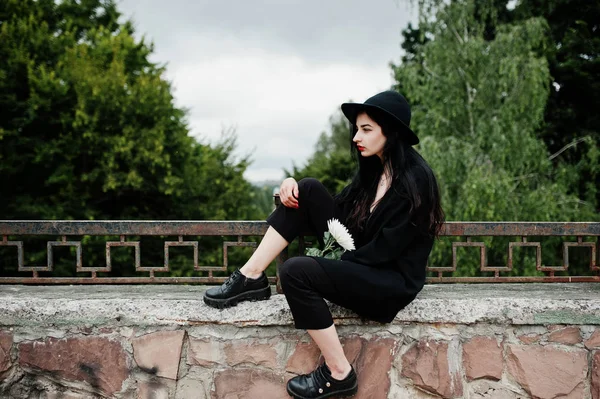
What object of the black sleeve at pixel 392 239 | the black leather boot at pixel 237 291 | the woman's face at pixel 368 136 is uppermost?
the woman's face at pixel 368 136

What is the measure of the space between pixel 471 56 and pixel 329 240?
735cm

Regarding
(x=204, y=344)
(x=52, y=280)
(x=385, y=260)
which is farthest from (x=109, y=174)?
(x=385, y=260)

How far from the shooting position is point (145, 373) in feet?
6.94

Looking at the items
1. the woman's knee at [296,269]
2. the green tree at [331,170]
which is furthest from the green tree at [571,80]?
the woman's knee at [296,269]

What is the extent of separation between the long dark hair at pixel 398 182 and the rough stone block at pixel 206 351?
0.77 metres

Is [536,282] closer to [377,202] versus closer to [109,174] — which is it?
[377,202]

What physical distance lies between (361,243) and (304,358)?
55 cm

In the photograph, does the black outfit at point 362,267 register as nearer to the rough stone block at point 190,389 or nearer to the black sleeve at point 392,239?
the black sleeve at point 392,239

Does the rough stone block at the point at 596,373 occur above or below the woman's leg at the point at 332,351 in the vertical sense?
below

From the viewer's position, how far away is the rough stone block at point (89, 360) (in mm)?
2107

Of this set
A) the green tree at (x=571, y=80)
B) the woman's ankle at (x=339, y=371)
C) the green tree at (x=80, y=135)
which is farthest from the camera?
the green tree at (x=571, y=80)

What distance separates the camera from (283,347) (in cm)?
211

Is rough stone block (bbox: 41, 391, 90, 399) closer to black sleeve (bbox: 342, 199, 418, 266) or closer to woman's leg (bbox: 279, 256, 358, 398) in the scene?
woman's leg (bbox: 279, 256, 358, 398)

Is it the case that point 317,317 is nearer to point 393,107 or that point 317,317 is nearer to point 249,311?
point 249,311
